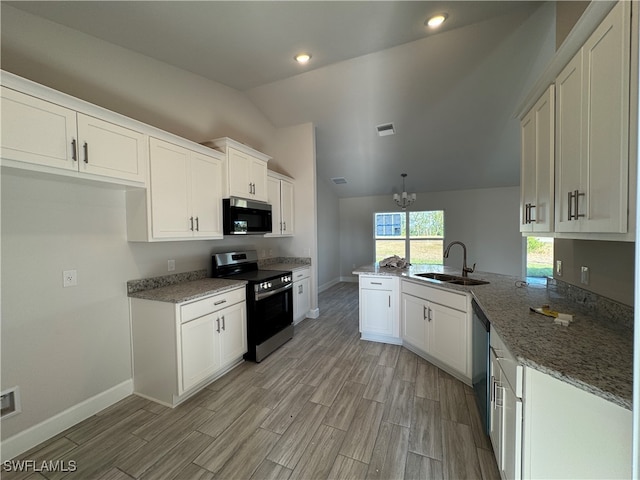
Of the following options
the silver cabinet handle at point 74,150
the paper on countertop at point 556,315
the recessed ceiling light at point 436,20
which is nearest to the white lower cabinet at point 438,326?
the paper on countertop at point 556,315

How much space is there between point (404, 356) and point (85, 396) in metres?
3.04

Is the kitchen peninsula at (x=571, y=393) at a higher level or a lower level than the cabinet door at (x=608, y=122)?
lower

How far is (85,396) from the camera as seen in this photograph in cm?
204

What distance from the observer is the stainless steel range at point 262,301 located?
2.87 metres

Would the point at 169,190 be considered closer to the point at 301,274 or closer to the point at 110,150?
the point at 110,150

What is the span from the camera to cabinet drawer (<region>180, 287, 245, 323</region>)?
2.19 metres

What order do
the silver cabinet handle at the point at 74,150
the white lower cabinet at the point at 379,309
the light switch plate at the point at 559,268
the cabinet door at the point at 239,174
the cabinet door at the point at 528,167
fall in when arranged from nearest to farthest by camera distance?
the silver cabinet handle at the point at 74,150
the cabinet door at the point at 528,167
the light switch plate at the point at 559,268
the cabinet door at the point at 239,174
the white lower cabinet at the point at 379,309

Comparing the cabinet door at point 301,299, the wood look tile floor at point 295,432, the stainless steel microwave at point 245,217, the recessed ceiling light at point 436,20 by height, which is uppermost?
the recessed ceiling light at point 436,20

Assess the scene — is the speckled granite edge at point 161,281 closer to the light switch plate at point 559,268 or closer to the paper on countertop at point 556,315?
the paper on countertop at point 556,315

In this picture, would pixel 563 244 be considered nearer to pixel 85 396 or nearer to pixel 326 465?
pixel 326 465

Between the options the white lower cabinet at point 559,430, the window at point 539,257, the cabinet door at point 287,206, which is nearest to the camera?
the white lower cabinet at point 559,430

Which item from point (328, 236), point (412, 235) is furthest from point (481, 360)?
point (412, 235)

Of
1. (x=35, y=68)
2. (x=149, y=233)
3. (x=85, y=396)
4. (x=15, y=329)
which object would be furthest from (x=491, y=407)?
(x=35, y=68)

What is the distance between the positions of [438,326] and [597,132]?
6.65 feet
